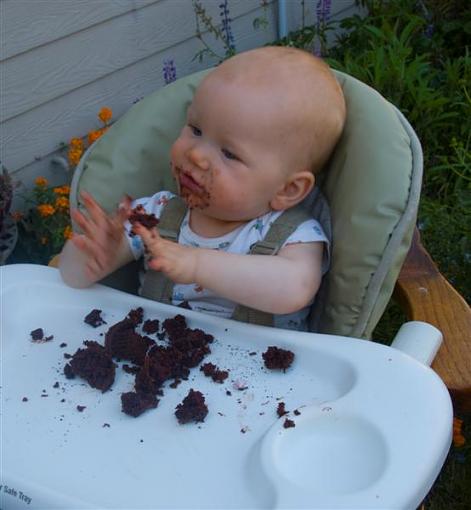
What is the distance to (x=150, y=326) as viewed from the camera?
1271 millimetres

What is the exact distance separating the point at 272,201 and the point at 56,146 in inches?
53.9

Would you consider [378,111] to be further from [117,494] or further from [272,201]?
[117,494]

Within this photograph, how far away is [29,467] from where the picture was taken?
1.02 metres

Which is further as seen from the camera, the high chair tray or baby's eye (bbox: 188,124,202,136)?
baby's eye (bbox: 188,124,202,136)

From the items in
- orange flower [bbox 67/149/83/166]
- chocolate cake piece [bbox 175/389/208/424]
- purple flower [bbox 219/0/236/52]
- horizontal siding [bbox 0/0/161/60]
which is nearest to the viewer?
chocolate cake piece [bbox 175/389/208/424]

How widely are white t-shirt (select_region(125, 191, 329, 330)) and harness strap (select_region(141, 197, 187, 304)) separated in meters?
0.01

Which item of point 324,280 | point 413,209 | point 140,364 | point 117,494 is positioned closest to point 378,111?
point 413,209

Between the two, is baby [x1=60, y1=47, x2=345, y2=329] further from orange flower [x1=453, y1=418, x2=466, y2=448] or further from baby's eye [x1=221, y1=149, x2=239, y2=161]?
orange flower [x1=453, y1=418, x2=466, y2=448]

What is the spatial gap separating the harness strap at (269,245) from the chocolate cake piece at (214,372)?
0.56 ft

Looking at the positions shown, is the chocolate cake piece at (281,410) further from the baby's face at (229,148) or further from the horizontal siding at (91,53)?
the horizontal siding at (91,53)

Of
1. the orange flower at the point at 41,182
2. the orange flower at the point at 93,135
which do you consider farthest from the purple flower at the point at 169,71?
the orange flower at the point at 41,182

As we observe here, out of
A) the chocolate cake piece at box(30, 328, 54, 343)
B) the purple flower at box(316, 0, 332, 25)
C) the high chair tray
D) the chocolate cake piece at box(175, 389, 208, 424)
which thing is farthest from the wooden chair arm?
the purple flower at box(316, 0, 332, 25)

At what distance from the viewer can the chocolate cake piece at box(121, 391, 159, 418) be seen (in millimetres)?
1102

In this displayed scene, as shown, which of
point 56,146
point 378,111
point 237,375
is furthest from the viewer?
point 56,146
